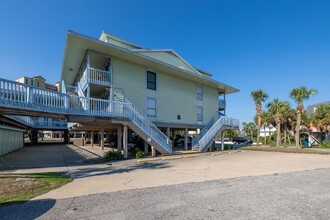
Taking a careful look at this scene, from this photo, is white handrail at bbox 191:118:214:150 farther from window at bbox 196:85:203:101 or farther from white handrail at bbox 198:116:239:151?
window at bbox 196:85:203:101

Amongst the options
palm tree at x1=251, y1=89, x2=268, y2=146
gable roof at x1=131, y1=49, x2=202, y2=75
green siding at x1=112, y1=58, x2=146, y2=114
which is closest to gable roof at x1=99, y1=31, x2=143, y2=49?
gable roof at x1=131, y1=49, x2=202, y2=75

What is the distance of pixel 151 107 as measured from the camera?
17109 mm

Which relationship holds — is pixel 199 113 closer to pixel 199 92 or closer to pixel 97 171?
pixel 199 92

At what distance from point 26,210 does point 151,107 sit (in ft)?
43.7

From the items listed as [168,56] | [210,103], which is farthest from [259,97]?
[168,56]

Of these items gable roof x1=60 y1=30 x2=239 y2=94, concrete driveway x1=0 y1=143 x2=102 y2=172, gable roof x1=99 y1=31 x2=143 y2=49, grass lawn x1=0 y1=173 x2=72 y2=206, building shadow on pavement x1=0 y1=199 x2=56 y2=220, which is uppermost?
gable roof x1=99 y1=31 x2=143 y2=49

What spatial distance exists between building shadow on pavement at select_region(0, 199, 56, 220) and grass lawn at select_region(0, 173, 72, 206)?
13.9 inches

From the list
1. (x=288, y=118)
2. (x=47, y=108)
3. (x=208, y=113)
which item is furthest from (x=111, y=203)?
(x=288, y=118)

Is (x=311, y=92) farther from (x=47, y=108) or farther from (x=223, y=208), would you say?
(x=47, y=108)

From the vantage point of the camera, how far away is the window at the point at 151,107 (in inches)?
665

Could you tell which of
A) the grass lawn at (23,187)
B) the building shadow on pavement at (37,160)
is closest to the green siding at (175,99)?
the building shadow on pavement at (37,160)

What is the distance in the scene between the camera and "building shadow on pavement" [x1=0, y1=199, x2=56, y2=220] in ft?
12.8

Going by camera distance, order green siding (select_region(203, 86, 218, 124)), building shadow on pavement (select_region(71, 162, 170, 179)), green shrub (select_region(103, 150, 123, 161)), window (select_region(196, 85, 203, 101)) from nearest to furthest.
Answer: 1. building shadow on pavement (select_region(71, 162, 170, 179))
2. green shrub (select_region(103, 150, 123, 161))
3. window (select_region(196, 85, 203, 101))
4. green siding (select_region(203, 86, 218, 124))

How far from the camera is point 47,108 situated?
9.73 m
